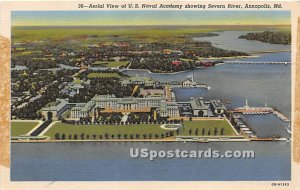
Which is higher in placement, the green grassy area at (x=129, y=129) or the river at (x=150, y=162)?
the green grassy area at (x=129, y=129)

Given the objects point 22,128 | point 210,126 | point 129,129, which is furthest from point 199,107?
point 22,128

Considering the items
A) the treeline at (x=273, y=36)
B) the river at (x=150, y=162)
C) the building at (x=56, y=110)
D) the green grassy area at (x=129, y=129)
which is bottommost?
the river at (x=150, y=162)

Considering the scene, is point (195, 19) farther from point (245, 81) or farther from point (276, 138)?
point (276, 138)

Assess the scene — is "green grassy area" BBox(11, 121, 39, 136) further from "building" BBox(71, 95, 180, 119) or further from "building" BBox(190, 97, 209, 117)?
"building" BBox(190, 97, 209, 117)

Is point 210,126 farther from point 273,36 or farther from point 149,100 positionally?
point 273,36

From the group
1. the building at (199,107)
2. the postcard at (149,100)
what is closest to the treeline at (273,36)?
the postcard at (149,100)

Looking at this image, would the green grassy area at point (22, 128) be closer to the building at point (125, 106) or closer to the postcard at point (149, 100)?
the postcard at point (149, 100)

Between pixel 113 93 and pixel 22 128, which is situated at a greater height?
pixel 113 93

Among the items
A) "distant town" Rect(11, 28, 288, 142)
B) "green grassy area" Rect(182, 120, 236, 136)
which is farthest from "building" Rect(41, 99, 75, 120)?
"green grassy area" Rect(182, 120, 236, 136)

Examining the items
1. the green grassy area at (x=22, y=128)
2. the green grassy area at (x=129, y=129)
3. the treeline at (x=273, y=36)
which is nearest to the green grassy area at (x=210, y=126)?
the green grassy area at (x=129, y=129)
